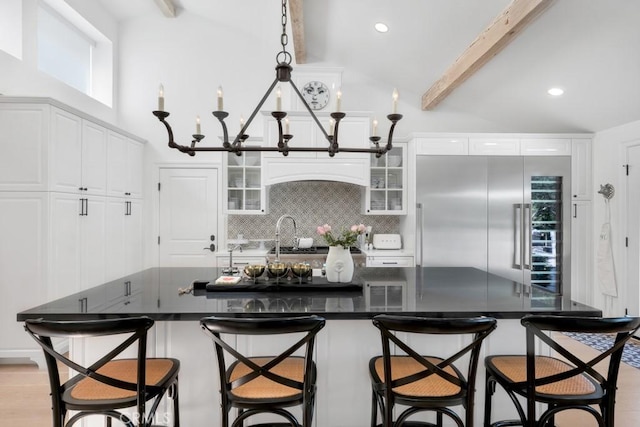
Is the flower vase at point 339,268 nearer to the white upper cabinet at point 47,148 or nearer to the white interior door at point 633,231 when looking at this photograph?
the white upper cabinet at point 47,148

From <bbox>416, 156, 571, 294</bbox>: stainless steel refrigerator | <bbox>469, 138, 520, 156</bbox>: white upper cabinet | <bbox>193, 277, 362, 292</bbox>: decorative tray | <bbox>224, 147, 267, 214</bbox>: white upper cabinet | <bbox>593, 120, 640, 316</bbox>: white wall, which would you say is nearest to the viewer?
<bbox>193, 277, 362, 292</bbox>: decorative tray

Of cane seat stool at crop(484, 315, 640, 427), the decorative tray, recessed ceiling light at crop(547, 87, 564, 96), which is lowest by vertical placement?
cane seat stool at crop(484, 315, 640, 427)

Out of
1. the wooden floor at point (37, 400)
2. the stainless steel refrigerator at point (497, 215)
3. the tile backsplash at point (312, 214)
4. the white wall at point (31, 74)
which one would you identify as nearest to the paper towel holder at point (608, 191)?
the stainless steel refrigerator at point (497, 215)

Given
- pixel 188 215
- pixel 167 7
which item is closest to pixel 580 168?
pixel 188 215

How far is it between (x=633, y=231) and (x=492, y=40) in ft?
8.71

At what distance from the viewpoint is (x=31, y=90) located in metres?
3.65

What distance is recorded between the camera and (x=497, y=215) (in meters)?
4.36

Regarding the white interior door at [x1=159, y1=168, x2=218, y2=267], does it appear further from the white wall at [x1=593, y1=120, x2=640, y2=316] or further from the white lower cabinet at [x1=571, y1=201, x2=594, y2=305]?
the white wall at [x1=593, y1=120, x2=640, y2=316]

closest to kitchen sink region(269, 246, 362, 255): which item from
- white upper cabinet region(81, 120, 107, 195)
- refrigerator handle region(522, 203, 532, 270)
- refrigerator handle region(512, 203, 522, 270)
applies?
refrigerator handle region(512, 203, 522, 270)

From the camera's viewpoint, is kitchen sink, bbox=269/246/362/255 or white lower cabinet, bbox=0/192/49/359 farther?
kitchen sink, bbox=269/246/362/255

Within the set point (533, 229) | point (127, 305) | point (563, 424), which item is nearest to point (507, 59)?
point (533, 229)

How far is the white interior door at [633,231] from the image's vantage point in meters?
3.96

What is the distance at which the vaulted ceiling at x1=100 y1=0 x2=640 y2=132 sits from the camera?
2.92m

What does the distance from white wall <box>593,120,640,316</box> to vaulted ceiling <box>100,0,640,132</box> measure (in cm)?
15
